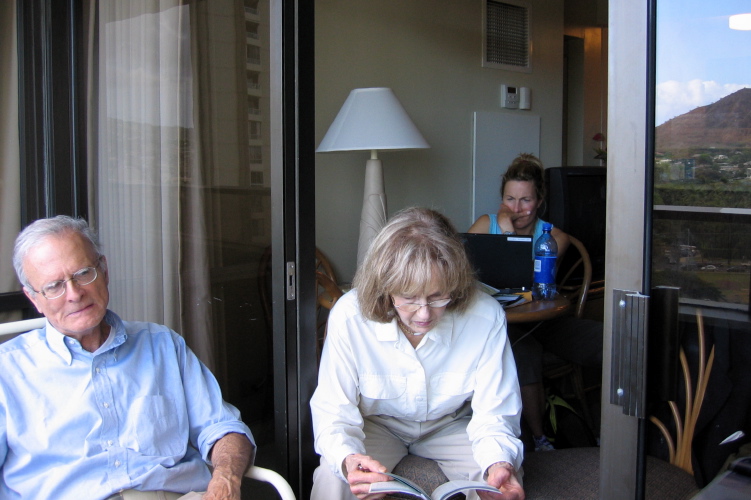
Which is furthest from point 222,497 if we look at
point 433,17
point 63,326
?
point 433,17

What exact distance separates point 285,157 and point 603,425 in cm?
101

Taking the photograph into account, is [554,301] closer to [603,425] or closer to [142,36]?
[603,425]

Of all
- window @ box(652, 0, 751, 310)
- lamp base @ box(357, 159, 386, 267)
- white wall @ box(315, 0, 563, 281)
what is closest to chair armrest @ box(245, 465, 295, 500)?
window @ box(652, 0, 751, 310)

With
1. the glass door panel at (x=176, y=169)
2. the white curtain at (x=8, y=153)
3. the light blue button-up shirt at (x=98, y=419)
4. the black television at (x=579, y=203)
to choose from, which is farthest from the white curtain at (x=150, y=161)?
the black television at (x=579, y=203)

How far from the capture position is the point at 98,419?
141cm

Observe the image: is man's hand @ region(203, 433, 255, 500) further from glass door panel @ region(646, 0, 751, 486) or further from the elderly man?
glass door panel @ region(646, 0, 751, 486)

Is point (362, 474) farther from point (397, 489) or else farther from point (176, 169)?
point (176, 169)

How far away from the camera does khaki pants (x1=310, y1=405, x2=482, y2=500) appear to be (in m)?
1.69

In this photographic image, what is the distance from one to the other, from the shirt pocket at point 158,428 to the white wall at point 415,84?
5.80 feet

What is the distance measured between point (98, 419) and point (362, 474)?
56cm

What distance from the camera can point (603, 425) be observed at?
123 centimetres

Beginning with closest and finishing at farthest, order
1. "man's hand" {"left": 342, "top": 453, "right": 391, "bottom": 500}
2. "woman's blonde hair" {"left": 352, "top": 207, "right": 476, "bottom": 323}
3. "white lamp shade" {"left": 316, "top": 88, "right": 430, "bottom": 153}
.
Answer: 1. "man's hand" {"left": 342, "top": 453, "right": 391, "bottom": 500}
2. "woman's blonde hair" {"left": 352, "top": 207, "right": 476, "bottom": 323}
3. "white lamp shade" {"left": 316, "top": 88, "right": 430, "bottom": 153}

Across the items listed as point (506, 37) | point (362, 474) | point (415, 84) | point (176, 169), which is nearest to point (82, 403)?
point (362, 474)

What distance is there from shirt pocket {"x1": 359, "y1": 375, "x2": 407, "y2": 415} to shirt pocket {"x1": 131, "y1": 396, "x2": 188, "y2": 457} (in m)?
0.43
